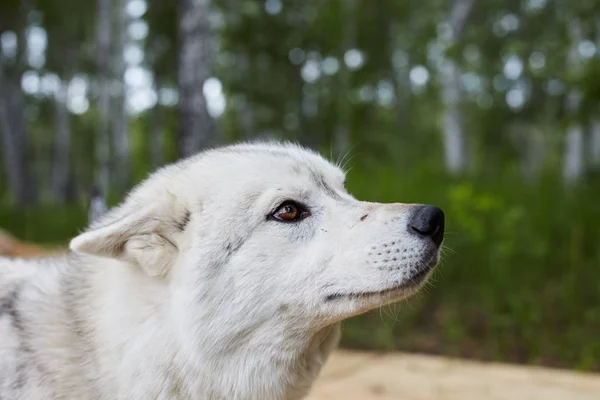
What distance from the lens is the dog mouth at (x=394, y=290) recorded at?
2068mm

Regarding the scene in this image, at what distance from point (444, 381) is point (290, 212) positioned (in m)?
2.12

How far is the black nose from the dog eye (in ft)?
1.27

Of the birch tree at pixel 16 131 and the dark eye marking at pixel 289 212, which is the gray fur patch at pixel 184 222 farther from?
the birch tree at pixel 16 131

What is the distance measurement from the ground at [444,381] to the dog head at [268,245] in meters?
1.65

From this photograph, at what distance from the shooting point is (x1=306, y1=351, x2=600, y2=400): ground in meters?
3.55

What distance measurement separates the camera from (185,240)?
2.17 metres

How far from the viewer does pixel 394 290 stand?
2.09m

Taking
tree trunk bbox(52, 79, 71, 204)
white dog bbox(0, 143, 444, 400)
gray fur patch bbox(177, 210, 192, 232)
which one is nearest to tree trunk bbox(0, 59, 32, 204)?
tree trunk bbox(52, 79, 71, 204)

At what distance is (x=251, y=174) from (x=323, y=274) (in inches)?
17.3

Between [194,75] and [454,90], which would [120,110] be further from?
[194,75]

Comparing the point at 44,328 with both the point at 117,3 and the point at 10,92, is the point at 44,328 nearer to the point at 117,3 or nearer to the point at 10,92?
the point at 117,3

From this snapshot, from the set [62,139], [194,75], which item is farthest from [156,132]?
[194,75]

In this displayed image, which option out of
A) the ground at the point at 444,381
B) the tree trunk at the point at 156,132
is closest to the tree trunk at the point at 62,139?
the tree trunk at the point at 156,132

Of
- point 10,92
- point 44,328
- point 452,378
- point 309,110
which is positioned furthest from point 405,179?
point 10,92
